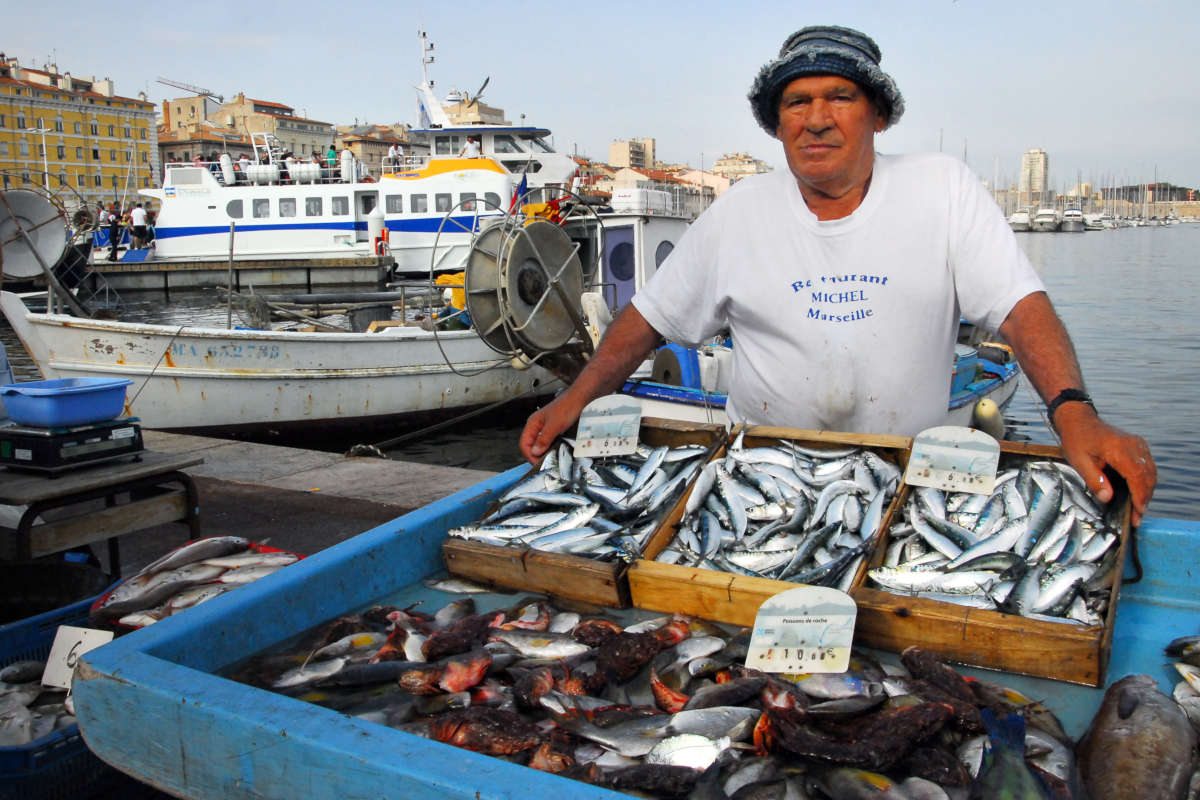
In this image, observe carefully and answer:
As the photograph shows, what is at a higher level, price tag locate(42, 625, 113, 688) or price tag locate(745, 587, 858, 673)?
price tag locate(745, 587, 858, 673)

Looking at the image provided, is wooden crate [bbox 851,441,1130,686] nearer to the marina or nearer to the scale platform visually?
the marina

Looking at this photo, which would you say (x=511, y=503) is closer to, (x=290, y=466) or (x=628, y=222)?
(x=290, y=466)

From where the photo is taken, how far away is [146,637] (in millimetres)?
1919

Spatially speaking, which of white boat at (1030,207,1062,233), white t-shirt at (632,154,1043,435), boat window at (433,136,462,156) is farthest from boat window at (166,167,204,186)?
white boat at (1030,207,1062,233)

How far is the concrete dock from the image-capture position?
5672 millimetres

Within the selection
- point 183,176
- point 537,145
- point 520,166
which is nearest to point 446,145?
point 520,166

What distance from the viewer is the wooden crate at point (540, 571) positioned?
226 cm

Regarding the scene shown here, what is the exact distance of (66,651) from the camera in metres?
2.76

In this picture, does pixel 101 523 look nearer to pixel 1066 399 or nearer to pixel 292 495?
pixel 292 495

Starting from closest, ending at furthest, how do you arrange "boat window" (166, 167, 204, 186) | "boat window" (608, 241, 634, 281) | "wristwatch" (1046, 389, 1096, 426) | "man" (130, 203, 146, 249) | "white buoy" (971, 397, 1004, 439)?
"wristwatch" (1046, 389, 1096, 426)
"white buoy" (971, 397, 1004, 439)
"boat window" (608, 241, 634, 281)
"boat window" (166, 167, 204, 186)
"man" (130, 203, 146, 249)

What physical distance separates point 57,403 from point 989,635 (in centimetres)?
375

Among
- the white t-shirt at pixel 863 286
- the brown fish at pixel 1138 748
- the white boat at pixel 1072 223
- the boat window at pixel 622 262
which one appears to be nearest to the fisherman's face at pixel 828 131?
the white t-shirt at pixel 863 286

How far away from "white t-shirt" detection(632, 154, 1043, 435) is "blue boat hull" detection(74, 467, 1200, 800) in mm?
766

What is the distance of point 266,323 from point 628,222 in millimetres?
5140
